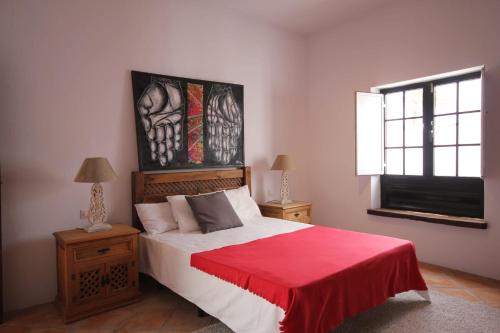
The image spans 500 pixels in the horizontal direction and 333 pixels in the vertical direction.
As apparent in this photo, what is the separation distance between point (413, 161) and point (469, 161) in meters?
0.60

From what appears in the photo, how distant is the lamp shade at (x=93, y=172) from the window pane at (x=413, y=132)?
3.32 metres

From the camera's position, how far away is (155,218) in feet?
10.4

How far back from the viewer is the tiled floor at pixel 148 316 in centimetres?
244

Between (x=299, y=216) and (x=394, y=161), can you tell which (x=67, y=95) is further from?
(x=394, y=161)

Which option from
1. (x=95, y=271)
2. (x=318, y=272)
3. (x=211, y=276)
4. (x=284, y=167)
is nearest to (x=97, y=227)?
(x=95, y=271)

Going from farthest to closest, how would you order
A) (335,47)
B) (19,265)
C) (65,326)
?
1. (335,47)
2. (19,265)
3. (65,326)

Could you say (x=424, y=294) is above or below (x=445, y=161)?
below

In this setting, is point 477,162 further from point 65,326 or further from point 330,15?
point 65,326

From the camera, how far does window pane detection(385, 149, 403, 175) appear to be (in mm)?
4163

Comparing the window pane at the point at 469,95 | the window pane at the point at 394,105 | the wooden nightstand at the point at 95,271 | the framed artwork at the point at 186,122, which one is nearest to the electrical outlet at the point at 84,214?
the wooden nightstand at the point at 95,271

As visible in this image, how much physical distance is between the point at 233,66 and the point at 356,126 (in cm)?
166

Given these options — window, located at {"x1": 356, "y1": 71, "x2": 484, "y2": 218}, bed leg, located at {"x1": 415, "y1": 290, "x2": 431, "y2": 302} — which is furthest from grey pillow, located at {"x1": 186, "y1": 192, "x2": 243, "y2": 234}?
window, located at {"x1": 356, "y1": 71, "x2": 484, "y2": 218}

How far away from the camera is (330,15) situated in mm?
4266

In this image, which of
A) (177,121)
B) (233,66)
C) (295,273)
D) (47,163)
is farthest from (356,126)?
(47,163)
